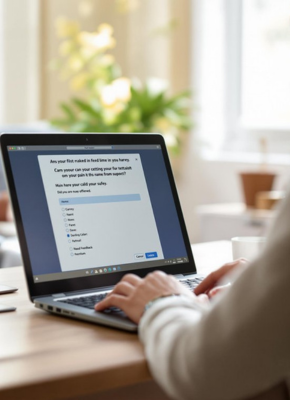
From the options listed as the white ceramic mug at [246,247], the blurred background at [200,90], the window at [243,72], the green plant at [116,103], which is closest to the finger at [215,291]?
the white ceramic mug at [246,247]

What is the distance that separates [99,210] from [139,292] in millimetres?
269

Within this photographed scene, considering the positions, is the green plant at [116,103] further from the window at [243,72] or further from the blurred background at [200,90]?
the window at [243,72]

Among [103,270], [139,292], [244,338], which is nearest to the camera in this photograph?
[244,338]

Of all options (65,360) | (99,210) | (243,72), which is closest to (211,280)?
(99,210)

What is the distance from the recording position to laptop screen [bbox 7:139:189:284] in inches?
45.4

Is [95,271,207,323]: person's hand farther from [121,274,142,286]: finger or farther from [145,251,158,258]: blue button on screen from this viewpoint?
[145,251,158,258]: blue button on screen

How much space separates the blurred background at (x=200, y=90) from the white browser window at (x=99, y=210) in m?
2.38

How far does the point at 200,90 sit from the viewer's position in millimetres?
4512

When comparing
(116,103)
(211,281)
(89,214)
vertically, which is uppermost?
(89,214)

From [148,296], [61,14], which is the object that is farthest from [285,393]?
[61,14]

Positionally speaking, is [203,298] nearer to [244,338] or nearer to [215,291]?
[215,291]

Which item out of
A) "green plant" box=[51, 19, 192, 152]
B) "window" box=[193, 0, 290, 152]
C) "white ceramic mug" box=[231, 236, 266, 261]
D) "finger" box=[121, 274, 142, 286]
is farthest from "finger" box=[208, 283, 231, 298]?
"green plant" box=[51, 19, 192, 152]

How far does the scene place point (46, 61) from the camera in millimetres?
5496

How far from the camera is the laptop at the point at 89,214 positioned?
114 cm
